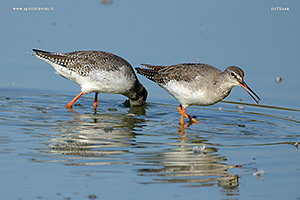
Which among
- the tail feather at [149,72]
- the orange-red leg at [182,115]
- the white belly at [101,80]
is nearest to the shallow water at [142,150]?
the orange-red leg at [182,115]

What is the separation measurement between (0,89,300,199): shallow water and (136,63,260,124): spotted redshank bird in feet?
2.38

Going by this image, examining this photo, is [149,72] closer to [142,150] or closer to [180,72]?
[180,72]

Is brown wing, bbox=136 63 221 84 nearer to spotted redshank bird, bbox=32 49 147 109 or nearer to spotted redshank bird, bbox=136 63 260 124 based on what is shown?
spotted redshank bird, bbox=136 63 260 124

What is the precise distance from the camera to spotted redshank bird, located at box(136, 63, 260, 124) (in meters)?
11.5

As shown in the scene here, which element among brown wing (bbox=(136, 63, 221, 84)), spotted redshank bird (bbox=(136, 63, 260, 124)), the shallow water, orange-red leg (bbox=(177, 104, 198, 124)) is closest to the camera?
the shallow water

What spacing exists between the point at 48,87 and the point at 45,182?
7.39 metres

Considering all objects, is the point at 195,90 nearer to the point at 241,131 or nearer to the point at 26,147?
the point at 241,131

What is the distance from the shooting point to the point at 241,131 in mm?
11500

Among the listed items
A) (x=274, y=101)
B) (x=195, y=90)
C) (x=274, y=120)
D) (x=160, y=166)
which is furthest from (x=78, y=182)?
(x=274, y=101)

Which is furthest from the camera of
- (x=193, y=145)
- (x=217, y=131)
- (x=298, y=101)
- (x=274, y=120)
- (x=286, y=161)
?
(x=298, y=101)

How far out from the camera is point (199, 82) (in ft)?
38.8

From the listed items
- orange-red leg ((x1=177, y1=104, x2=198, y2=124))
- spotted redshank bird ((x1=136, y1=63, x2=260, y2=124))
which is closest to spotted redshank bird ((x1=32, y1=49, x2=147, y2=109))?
spotted redshank bird ((x1=136, y1=63, x2=260, y2=124))

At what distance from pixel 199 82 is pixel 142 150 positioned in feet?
9.72

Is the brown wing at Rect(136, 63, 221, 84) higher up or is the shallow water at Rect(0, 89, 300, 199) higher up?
the brown wing at Rect(136, 63, 221, 84)
